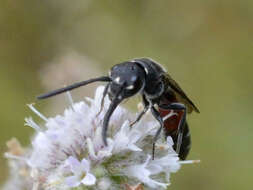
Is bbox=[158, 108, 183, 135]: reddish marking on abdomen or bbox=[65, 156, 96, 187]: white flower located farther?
bbox=[158, 108, 183, 135]: reddish marking on abdomen

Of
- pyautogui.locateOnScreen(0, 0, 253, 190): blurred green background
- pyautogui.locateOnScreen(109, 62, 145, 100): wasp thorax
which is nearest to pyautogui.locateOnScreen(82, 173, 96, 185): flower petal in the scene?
pyautogui.locateOnScreen(109, 62, 145, 100): wasp thorax

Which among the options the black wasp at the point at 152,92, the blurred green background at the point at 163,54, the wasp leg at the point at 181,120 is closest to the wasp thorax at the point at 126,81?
the black wasp at the point at 152,92

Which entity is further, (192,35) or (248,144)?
(192,35)

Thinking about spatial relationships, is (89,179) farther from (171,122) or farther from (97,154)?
(171,122)

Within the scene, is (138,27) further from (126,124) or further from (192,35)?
(126,124)

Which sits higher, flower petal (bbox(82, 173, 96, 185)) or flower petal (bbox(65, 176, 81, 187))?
flower petal (bbox(65, 176, 81, 187))

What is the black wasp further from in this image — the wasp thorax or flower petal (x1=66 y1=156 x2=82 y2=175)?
flower petal (x1=66 y1=156 x2=82 y2=175)

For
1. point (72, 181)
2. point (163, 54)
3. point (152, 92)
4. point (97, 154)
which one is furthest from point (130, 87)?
point (163, 54)

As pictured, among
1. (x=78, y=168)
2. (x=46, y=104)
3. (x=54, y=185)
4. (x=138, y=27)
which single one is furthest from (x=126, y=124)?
(x=138, y=27)
